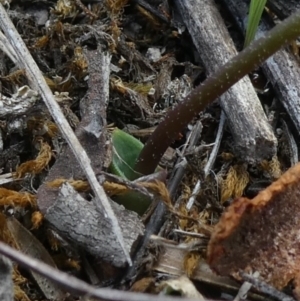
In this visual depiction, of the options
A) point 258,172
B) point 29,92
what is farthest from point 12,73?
point 258,172

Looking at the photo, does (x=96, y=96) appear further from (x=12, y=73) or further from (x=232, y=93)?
(x=232, y=93)

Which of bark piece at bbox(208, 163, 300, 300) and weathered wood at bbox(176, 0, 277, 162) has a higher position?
weathered wood at bbox(176, 0, 277, 162)

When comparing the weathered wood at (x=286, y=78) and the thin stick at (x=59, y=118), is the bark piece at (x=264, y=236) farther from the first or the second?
the weathered wood at (x=286, y=78)

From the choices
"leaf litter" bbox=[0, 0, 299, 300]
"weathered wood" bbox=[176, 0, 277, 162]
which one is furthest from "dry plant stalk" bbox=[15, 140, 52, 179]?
"weathered wood" bbox=[176, 0, 277, 162]

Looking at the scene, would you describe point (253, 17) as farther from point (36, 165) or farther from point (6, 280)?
point (6, 280)

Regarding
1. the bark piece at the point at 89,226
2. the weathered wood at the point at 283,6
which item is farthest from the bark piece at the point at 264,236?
the weathered wood at the point at 283,6

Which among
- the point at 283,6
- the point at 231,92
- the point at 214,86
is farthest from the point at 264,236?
the point at 283,6

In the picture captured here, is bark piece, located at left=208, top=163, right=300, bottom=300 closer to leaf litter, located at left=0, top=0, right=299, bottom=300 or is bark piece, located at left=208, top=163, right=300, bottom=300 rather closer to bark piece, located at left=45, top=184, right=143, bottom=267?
leaf litter, located at left=0, top=0, right=299, bottom=300
